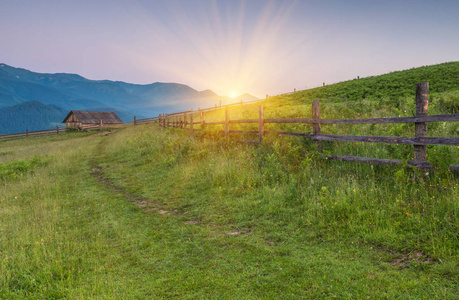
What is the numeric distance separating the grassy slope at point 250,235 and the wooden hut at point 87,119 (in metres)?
49.7

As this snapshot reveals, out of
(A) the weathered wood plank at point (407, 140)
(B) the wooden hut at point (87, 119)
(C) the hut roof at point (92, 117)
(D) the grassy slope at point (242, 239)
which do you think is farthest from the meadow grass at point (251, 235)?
(C) the hut roof at point (92, 117)

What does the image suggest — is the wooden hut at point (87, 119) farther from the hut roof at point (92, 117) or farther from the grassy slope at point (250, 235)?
the grassy slope at point (250, 235)

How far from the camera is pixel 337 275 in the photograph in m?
3.51

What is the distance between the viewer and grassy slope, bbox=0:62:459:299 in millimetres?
3455

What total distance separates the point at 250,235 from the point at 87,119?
57.6 m

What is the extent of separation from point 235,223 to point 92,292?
3.00 metres

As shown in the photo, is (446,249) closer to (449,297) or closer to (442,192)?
(449,297)

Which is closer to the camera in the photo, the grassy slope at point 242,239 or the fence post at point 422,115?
the grassy slope at point 242,239

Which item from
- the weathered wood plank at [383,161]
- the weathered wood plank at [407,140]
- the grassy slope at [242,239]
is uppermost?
the weathered wood plank at [407,140]

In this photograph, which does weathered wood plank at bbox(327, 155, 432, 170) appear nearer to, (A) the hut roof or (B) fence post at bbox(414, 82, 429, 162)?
(B) fence post at bbox(414, 82, 429, 162)

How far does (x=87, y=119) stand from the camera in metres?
53.3

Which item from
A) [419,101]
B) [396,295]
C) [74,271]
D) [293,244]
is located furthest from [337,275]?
[419,101]

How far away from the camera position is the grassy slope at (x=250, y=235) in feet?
11.3

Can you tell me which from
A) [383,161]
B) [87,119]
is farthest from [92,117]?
[383,161]
